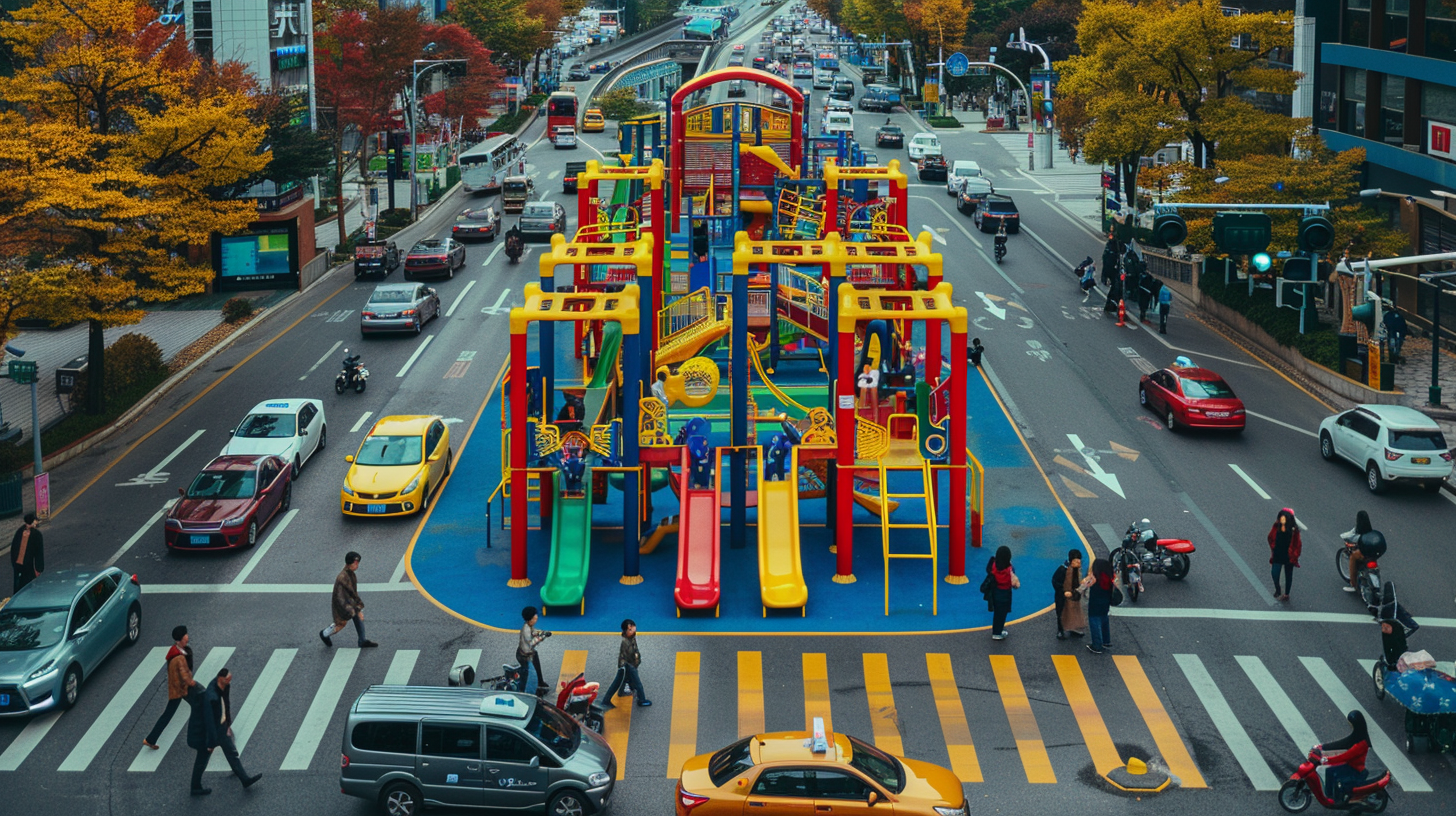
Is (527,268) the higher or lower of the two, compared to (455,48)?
lower

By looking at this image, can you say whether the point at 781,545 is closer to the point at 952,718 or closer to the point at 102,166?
the point at 952,718

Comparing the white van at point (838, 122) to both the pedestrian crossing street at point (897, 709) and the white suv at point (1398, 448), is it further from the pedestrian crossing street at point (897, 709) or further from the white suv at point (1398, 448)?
the pedestrian crossing street at point (897, 709)

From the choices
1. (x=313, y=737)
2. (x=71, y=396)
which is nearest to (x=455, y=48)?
(x=71, y=396)

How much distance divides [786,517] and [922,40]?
319 feet

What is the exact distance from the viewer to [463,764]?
19281mm

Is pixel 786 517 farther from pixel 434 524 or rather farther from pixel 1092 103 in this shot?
pixel 1092 103

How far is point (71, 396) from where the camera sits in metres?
40.5

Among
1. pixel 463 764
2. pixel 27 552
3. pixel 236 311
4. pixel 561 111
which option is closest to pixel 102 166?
pixel 236 311

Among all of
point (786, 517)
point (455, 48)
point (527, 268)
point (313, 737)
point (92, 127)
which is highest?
point (455, 48)

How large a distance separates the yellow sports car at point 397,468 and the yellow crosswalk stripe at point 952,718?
13.1 meters

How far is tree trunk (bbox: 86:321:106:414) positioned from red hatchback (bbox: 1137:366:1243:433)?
2892 cm

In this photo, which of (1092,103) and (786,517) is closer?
(786,517)

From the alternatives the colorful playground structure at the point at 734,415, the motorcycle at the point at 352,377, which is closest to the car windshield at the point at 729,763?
the colorful playground structure at the point at 734,415

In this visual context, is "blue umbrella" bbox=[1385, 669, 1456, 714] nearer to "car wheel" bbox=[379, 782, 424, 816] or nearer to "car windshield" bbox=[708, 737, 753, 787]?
"car windshield" bbox=[708, 737, 753, 787]
